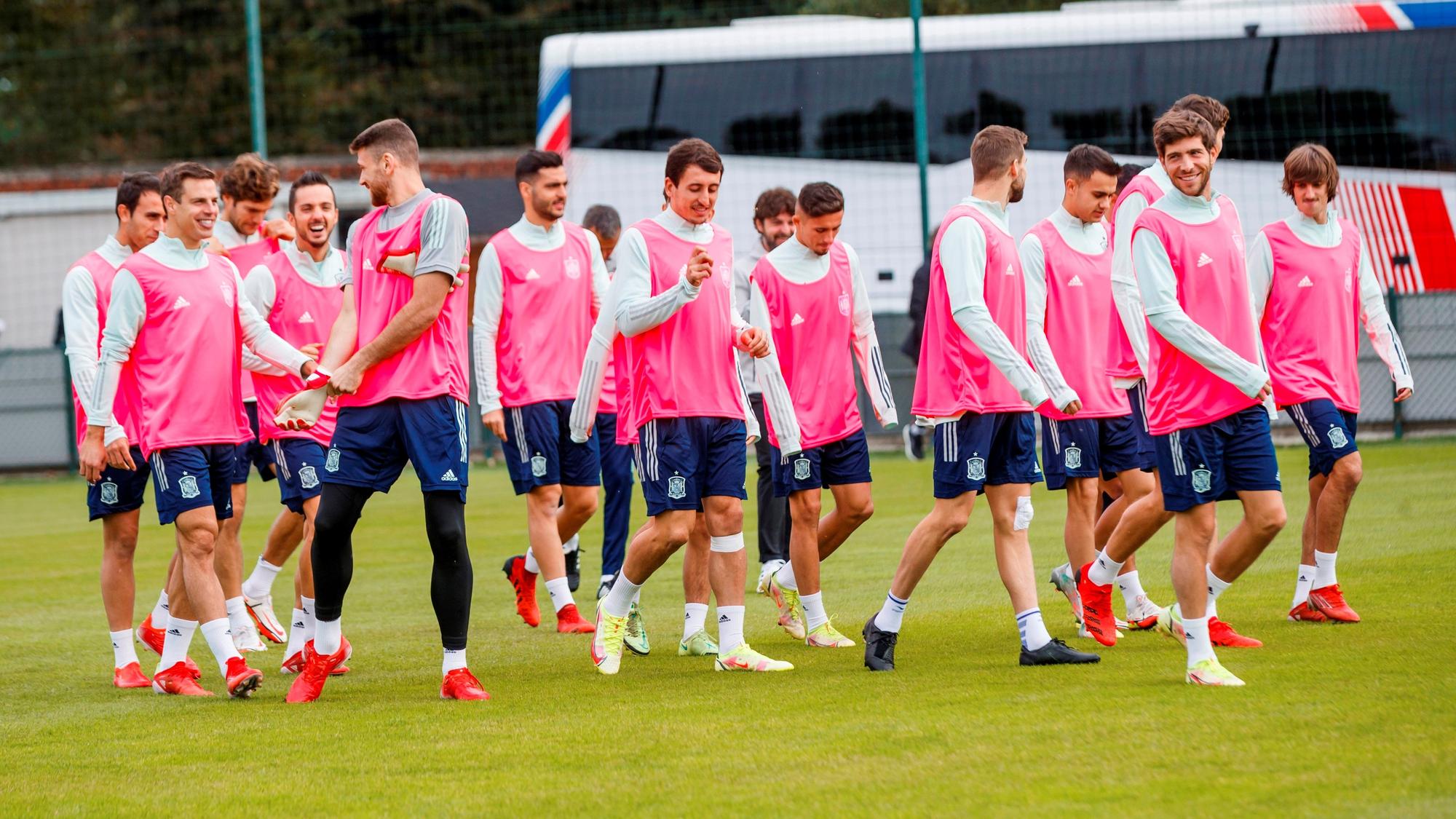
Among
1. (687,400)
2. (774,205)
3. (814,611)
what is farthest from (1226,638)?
(774,205)

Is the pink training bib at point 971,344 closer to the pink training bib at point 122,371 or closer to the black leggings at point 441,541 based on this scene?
the black leggings at point 441,541

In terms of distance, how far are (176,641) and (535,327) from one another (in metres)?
2.45

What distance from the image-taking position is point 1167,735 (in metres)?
5.24

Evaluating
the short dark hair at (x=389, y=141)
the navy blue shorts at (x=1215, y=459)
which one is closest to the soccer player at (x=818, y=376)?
the navy blue shorts at (x=1215, y=459)

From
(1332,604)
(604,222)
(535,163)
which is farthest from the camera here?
(604,222)

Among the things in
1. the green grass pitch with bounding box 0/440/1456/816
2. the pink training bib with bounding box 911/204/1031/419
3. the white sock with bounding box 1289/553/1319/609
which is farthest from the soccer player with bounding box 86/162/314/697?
the white sock with bounding box 1289/553/1319/609

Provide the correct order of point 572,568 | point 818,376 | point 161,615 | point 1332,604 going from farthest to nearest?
point 572,568 < point 161,615 < point 818,376 < point 1332,604

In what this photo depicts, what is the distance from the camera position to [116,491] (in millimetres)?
7363

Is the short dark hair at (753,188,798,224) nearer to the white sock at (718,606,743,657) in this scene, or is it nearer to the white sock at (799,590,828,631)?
the white sock at (799,590,828,631)

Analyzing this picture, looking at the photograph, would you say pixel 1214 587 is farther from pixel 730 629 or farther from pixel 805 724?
pixel 805 724

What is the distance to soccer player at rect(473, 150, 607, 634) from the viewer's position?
864cm

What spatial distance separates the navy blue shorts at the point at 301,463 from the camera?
7957mm

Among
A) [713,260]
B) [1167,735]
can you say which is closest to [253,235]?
[713,260]

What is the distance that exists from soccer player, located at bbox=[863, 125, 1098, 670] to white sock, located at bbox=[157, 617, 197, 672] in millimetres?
2970
